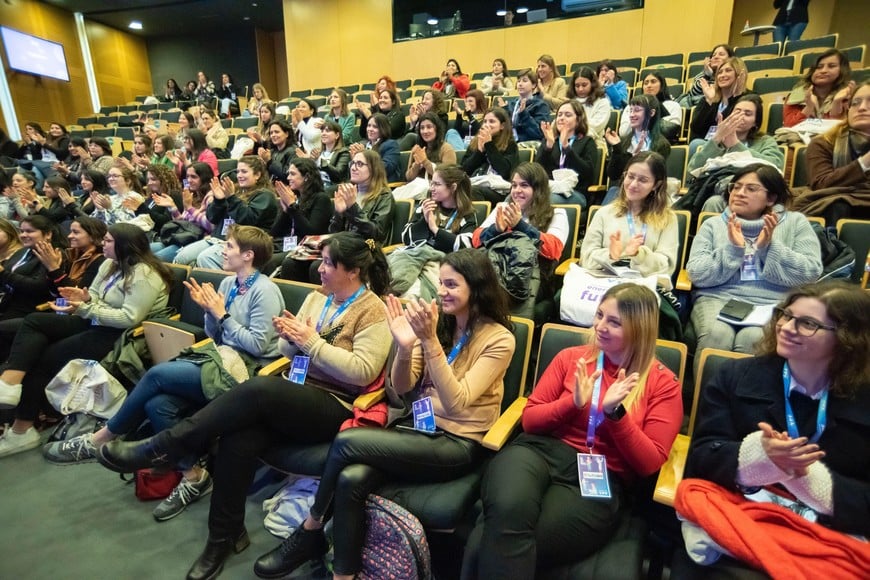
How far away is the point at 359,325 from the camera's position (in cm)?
183

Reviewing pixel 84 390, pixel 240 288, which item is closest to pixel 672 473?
pixel 240 288

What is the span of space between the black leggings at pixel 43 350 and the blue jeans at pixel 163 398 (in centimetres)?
75

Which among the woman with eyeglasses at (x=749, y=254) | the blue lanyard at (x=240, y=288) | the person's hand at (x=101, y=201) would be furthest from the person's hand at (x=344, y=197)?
the person's hand at (x=101, y=201)

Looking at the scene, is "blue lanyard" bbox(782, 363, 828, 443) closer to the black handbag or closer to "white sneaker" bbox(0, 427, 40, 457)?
"white sneaker" bbox(0, 427, 40, 457)

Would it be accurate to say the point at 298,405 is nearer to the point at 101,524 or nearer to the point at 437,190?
the point at 101,524

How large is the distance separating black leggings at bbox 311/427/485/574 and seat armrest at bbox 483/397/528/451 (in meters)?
0.09

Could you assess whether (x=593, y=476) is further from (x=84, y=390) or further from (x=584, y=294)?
(x=84, y=390)

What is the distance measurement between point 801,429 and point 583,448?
52cm

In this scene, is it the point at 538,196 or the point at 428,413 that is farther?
the point at 538,196

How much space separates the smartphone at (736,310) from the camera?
5.72 feet

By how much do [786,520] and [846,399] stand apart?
32cm

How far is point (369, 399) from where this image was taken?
5.54 ft

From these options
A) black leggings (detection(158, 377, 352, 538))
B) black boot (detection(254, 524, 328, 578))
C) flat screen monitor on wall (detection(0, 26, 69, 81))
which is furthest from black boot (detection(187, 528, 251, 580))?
flat screen monitor on wall (detection(0, 26, 69, 81))

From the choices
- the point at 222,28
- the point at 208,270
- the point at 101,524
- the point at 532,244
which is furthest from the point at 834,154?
the point at 222,28
